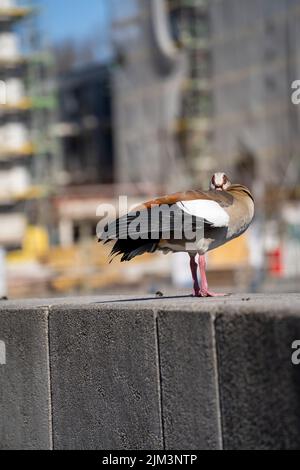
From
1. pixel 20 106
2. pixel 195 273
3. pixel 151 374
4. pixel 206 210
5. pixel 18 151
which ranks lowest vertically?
pixel 151 374

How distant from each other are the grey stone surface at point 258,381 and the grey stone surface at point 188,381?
79 mm

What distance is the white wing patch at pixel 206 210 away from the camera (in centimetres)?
611

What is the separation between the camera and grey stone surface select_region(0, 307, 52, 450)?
6.97 m

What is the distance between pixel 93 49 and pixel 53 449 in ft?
→ 385

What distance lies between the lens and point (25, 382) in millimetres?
7090

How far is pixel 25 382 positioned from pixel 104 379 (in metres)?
0.82

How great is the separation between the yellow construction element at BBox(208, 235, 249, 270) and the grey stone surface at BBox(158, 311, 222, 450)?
97.1 feet

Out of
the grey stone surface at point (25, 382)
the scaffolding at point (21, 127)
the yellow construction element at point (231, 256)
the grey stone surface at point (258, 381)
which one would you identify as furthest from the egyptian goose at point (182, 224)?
the scaffolding at point (21, 127)

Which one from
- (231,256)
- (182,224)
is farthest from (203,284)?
(231,256)

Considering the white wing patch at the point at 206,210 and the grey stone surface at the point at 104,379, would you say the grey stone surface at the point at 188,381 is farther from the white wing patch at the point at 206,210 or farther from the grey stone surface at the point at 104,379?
A: the white wing patch at the point at 206,210

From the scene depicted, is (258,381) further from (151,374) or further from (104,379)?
(104,379)
